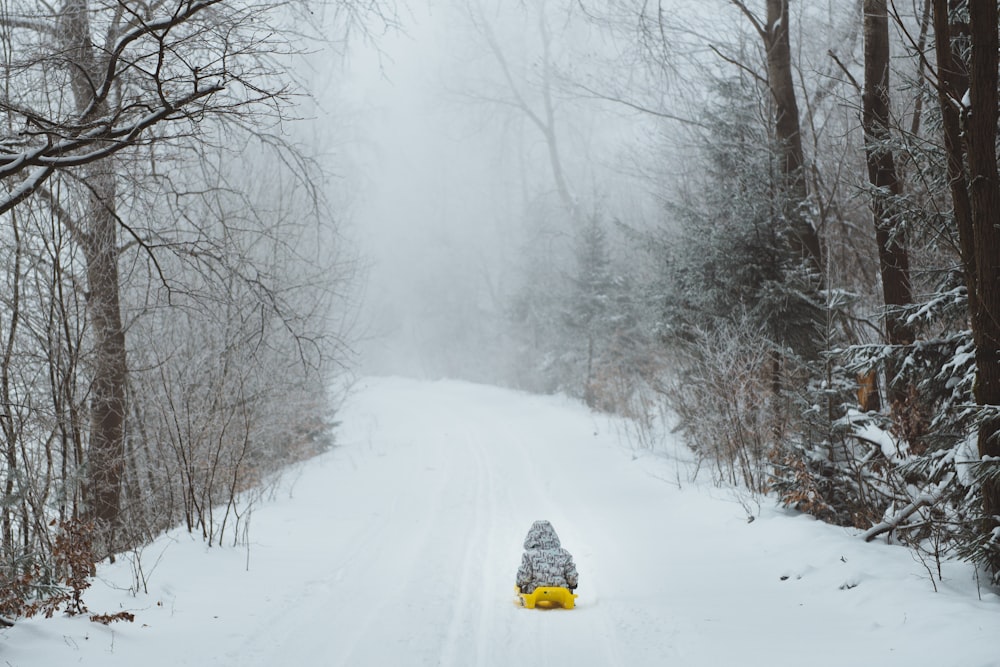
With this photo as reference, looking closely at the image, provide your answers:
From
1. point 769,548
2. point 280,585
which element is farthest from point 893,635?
point 280,585

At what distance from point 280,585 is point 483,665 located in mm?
2497

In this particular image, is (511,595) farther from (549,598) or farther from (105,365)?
(105,365)

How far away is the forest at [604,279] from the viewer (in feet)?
14.5

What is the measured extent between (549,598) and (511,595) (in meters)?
0.60

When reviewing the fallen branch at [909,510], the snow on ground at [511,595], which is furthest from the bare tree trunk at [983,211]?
the snow on ground at [511,595]

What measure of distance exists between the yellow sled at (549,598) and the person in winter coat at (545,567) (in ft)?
0.27

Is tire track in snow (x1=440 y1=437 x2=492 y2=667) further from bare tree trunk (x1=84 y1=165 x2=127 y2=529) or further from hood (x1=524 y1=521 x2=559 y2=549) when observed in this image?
bare tree trunk (x1=84 y1=165 x2=127 y2=529)

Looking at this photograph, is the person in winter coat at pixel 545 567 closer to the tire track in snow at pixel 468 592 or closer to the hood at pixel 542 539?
the hood at pixel 542 539

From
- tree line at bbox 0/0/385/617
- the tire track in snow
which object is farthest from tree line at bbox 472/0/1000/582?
tree line at bbox 0/0/385/617

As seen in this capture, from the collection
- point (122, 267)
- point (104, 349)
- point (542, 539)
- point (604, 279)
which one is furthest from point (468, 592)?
point (604, 279)

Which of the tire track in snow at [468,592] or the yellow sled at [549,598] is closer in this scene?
the tire track in snow at [468,592]

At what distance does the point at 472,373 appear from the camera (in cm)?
4909

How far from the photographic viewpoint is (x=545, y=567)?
227 inches

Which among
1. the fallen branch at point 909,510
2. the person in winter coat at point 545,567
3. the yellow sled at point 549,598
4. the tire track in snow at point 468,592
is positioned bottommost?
the tire track in snow at point 468,592
